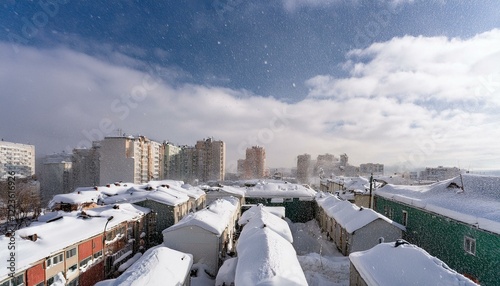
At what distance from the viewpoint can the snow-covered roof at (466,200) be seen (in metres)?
11.4

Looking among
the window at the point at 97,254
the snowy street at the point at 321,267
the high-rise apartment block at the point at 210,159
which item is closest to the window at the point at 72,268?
the window at the point at 97,254

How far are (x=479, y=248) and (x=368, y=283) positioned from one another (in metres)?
6.41

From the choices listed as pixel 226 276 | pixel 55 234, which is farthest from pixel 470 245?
pixel 55 234

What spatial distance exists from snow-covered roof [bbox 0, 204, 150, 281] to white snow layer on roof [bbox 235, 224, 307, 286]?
8.04 m

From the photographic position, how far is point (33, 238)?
37.2 feet

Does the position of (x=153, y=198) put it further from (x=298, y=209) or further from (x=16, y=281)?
(x=298, y=209)

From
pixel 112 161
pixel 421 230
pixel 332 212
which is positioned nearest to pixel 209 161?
pixel 112 161

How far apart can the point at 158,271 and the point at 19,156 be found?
7254 centimetres

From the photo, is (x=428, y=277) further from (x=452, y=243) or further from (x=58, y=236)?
(x=58, y=236)

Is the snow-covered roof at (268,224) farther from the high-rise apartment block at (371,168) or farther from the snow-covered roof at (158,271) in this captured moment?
the high-rise apartment block at (371,168)

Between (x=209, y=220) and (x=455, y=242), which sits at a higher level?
(x=455, y=242)

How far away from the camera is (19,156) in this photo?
2436 inches

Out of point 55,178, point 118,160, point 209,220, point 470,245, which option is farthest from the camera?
point 55,178

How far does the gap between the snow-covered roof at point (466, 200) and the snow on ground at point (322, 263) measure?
20.5ft
